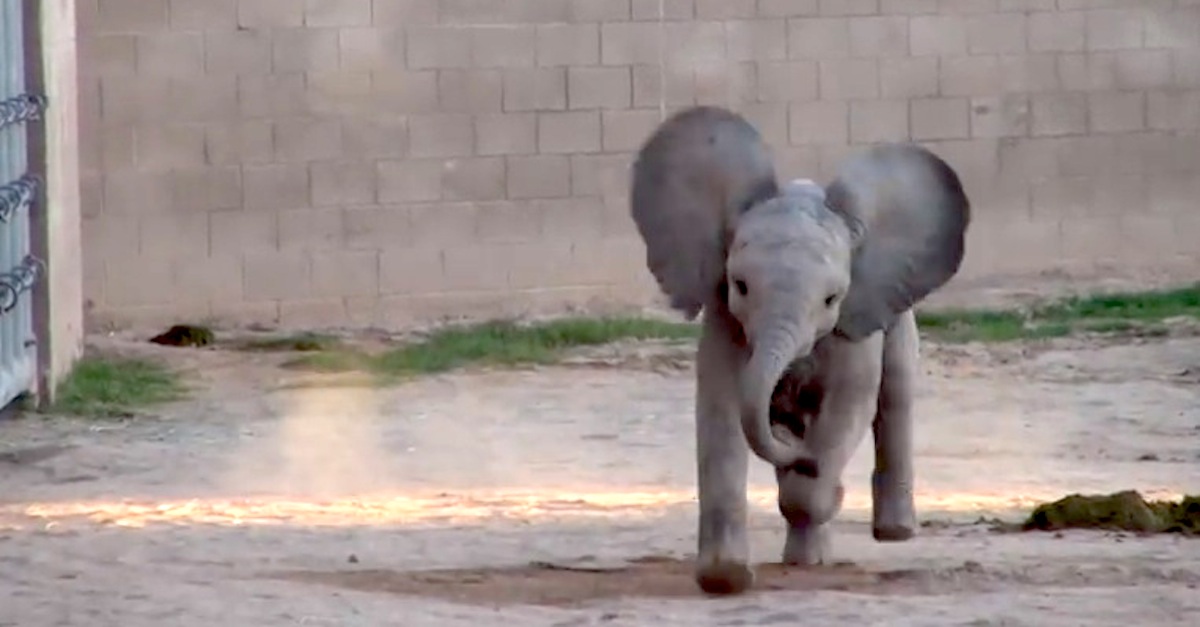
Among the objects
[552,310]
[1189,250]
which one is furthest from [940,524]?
[1189,250]

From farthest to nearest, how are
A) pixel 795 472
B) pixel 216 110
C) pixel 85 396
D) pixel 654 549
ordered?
pixel 216 110
pixel 85 396
pixel 654 549
pixel 795 472

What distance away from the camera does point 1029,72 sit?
14867 mm

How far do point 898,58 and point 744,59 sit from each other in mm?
904

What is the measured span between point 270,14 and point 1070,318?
4505mm

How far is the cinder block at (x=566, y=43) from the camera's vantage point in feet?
46.1

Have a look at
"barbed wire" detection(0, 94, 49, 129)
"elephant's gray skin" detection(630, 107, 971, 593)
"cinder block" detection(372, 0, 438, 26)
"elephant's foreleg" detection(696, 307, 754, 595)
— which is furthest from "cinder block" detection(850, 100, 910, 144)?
"elephant's foreleg" detection(696, 307, 754, 595)

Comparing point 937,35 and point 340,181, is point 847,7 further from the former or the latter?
point 340,181

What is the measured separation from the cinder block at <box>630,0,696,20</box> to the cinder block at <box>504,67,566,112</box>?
1.71 ft

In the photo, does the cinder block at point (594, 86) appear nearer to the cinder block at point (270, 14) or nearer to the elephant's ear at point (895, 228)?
the cinder block at point (270, 14)

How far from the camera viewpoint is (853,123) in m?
14.6

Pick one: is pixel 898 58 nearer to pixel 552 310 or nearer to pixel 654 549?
pixel 552 310

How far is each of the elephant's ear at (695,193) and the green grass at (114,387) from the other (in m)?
4.66

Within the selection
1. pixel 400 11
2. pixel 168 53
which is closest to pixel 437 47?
pixel 400 11

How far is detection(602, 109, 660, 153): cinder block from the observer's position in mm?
14203
